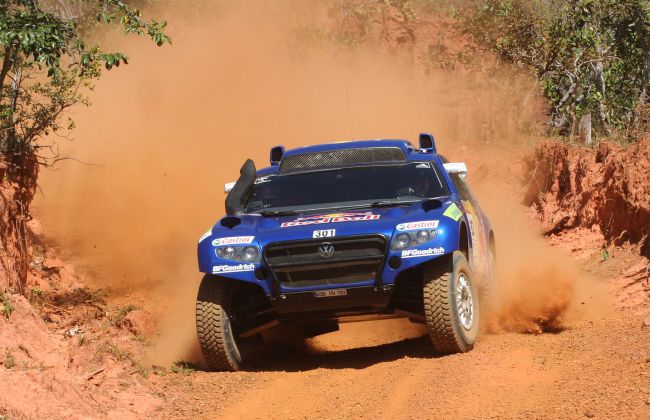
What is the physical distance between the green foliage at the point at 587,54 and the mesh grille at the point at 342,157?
818 cm

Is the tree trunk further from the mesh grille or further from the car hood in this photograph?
the car hood

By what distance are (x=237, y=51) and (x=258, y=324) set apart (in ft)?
60.6

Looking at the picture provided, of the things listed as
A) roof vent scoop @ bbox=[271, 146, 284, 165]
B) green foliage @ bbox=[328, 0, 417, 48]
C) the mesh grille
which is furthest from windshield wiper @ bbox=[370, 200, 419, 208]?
green foliage @ bbox=[328, 0, 417, 48]

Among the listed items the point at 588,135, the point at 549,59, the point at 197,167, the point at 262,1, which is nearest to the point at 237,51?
the point at 262,1

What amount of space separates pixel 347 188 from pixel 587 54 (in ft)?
34.3

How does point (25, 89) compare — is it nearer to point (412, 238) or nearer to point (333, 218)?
point (333, 218)

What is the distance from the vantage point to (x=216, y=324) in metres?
8.72

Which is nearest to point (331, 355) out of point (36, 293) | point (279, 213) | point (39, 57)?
point (279, 213)

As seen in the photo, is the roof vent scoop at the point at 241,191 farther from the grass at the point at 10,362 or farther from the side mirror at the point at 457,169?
the grass at the point at 10,362

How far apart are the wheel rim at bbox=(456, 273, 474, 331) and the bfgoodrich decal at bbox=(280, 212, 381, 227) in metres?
0.87

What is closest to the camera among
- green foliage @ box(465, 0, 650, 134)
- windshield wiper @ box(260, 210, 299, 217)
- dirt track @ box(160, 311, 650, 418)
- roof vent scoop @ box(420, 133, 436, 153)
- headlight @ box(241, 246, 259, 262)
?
dirt track @ box(160, 311, 650, 418)

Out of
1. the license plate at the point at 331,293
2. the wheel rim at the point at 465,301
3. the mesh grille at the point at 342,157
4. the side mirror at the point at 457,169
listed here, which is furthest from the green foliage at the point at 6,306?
the side mirror at the point at 457,169

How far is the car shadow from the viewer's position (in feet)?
30.0

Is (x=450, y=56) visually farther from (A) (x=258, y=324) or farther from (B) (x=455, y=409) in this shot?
(B) (x=455, y=409)
